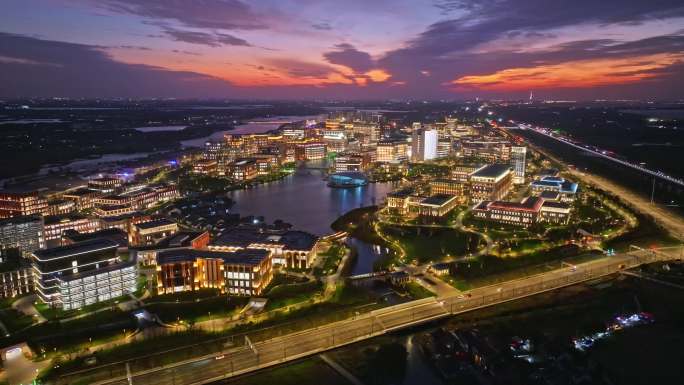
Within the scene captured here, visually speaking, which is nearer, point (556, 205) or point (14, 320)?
point (14, 320)

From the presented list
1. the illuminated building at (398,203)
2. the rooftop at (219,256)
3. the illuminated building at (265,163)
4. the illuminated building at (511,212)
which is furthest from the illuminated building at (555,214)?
the illuminated building at (265,163)

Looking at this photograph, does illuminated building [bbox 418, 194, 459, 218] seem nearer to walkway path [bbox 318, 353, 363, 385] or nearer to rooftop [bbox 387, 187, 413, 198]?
rooftop [bbox 387, 187, 413, 198]

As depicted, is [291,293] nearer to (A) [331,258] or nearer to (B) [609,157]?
(A) [331,258]

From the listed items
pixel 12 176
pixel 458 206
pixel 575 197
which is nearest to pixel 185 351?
pixel 458 206

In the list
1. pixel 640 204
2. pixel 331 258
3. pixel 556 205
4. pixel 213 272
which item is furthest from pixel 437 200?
pixel 213 272

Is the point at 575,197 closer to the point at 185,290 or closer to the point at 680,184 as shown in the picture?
the point at 680,184

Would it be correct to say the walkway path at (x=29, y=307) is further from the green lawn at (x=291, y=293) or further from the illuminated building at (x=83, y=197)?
the illuminated building at (x=83, y=197)
